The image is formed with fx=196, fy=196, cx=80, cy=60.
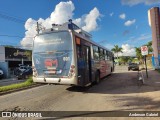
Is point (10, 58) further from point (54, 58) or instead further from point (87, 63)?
point (54, 58)

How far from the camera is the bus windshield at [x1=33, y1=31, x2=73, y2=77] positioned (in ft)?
35.2

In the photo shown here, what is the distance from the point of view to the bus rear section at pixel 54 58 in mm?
10617

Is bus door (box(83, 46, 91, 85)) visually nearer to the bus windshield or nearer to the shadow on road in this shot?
the shadow on road

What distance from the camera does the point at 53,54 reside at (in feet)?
36.4

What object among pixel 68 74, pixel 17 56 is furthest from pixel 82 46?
pixel 17 56

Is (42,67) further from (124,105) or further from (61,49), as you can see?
(124,105)

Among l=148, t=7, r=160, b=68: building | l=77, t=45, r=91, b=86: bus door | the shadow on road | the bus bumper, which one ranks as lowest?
the shadow on road

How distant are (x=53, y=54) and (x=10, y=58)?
38.6 m

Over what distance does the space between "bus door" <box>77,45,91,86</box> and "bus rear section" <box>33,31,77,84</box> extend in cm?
56

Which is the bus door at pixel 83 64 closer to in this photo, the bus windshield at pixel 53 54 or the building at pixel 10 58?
the bus windshield at pixel 53 54

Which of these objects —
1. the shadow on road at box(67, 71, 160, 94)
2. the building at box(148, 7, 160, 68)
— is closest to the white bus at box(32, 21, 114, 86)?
the shadow on road at box(67, 71, 160, 94)

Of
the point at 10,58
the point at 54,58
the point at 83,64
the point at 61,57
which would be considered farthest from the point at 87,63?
the point at 10,58

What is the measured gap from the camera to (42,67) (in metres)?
11.4

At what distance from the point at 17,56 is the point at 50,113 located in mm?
45806
